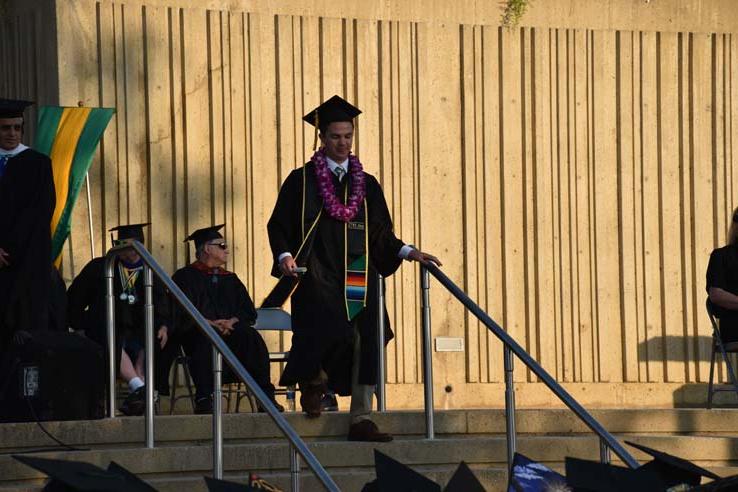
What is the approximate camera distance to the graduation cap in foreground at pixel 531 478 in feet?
22.9

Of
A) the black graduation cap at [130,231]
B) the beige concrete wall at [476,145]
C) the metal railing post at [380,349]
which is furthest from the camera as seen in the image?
the beige concrete wall at [476,145]

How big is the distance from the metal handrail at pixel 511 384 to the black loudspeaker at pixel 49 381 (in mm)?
1765

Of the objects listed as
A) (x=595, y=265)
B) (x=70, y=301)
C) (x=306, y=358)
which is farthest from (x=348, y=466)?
(x=595, y=265)

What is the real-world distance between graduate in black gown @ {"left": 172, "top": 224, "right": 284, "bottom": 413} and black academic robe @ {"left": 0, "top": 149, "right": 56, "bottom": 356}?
4.34 ft

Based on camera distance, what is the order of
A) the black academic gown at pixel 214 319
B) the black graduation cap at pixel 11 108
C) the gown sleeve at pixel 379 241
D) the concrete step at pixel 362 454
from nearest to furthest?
the concrete step at pixel 362 454 → the gown sleeve at pixel 379 241 → the black graduation cap at pixel 11 108 → the black academic gown at pixel 214 319

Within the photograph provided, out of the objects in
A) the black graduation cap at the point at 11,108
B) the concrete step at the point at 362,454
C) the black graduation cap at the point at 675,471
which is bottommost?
the concrete step at the point at 362,454

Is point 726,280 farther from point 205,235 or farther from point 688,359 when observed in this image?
point 205,235

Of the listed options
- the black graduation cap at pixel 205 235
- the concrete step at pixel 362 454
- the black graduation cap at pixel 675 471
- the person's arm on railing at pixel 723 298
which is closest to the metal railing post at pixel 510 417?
the concrete step at pixel 362 454

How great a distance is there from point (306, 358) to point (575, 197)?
15.4 ft

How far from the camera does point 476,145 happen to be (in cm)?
1298

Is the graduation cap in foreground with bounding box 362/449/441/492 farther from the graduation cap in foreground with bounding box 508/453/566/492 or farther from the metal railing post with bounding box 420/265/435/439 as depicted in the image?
the metal railing post with bounding box 420/265/435/439

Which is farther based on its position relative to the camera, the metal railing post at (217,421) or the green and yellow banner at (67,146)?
the green and yellow banner at (67,146)

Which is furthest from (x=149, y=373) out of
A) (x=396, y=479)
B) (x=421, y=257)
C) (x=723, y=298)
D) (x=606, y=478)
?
(x=723, y=298)

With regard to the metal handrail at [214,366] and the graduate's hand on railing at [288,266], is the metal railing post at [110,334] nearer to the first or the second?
the metal handrail at [214,366]
